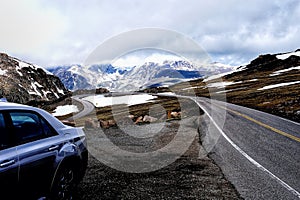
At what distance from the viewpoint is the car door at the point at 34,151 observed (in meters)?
4.16

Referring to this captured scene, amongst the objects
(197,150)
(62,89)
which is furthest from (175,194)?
(62,89)

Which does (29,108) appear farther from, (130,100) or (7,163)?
(130,100)

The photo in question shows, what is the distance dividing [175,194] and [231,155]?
4.37 meters

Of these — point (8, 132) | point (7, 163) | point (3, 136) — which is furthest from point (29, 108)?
point (7, 163)

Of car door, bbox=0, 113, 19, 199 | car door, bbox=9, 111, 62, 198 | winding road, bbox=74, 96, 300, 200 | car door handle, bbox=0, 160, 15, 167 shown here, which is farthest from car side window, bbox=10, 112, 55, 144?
winding road, bbox=74, 96, 300, 200

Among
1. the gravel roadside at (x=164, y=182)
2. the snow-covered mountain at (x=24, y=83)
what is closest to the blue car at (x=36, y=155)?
the gravel roadside at (x=164, y=182)

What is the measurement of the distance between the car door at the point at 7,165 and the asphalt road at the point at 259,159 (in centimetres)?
498

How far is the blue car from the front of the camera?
12.8 feet

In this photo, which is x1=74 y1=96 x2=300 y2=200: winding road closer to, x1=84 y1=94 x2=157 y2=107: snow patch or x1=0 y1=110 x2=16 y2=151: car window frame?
x1=0 y1=110 x2=16 y2=151: car window frame

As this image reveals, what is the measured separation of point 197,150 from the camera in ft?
37.6

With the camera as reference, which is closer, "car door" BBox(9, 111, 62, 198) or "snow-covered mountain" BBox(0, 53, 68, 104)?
"car door" BBox(9, 111, 62, 198)

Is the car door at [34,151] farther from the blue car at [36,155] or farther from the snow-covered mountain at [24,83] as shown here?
the snow-covered mountain at [24,83]

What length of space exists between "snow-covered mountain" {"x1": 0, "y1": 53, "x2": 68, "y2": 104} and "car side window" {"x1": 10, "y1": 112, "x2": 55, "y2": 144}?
127735mm

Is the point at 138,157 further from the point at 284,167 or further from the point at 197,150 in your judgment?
the point at 284,167
